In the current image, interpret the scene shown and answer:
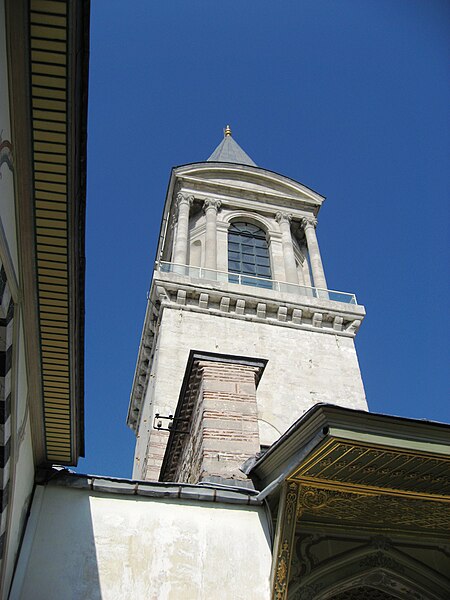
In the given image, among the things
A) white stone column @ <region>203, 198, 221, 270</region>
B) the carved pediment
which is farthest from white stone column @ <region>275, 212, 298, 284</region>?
white stone column @ <region>203, 198, 221, 270</region>

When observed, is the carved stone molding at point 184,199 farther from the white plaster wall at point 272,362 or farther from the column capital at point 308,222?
the white plaster wall at point 272,362

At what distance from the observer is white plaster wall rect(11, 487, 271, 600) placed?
5.48m

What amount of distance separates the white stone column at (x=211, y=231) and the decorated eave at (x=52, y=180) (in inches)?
566

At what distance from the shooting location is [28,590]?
5.29 meters

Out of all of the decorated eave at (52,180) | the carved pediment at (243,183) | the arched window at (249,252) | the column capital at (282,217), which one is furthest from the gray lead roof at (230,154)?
the decorated eave at (52,180)

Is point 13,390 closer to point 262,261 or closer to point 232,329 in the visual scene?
point 232,329

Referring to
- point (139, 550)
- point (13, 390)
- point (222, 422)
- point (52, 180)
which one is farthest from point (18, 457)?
point (222, 422)

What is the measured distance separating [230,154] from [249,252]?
35.1ft

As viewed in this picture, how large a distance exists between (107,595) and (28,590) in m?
0.74

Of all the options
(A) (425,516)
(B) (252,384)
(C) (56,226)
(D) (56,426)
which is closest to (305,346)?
(B) (252,384)

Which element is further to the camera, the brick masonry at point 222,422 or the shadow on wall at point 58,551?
the brick masonry at point 222,422

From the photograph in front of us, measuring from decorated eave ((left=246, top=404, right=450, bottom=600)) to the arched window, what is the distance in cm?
1322

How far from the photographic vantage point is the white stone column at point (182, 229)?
2034cm

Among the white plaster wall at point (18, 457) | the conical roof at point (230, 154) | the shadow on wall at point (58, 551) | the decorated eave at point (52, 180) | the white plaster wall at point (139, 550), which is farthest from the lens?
the conical roof at point (230, 154)
